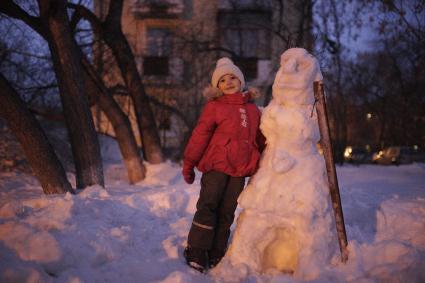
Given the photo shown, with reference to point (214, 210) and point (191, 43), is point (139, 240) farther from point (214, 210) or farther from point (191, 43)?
point (191, 43)

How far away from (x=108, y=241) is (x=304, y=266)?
1834 millimetres

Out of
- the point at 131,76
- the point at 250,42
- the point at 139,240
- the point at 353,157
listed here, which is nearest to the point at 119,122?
the point at 131,76

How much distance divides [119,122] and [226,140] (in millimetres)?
5351

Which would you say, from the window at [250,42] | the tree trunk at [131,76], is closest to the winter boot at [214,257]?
the tree trunk at [131,76]

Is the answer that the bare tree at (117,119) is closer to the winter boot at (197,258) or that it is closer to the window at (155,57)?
the winter boot at (197,258)

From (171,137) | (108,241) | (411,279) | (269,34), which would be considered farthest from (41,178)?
(269,34)

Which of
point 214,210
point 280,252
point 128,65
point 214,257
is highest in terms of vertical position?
point 128,65

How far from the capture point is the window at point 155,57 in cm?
1559

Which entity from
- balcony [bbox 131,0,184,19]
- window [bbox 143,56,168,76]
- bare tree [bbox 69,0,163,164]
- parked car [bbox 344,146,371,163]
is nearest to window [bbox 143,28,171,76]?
window [bbox 143,56,168,76]

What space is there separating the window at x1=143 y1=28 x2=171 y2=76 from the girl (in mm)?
10857

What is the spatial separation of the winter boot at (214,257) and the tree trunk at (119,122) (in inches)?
199

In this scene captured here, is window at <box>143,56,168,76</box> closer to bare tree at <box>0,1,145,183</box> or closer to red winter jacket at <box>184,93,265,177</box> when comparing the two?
bare tree at <box>0,1,145,183</box>

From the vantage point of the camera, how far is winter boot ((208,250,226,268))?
364cm

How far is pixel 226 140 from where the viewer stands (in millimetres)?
3543
